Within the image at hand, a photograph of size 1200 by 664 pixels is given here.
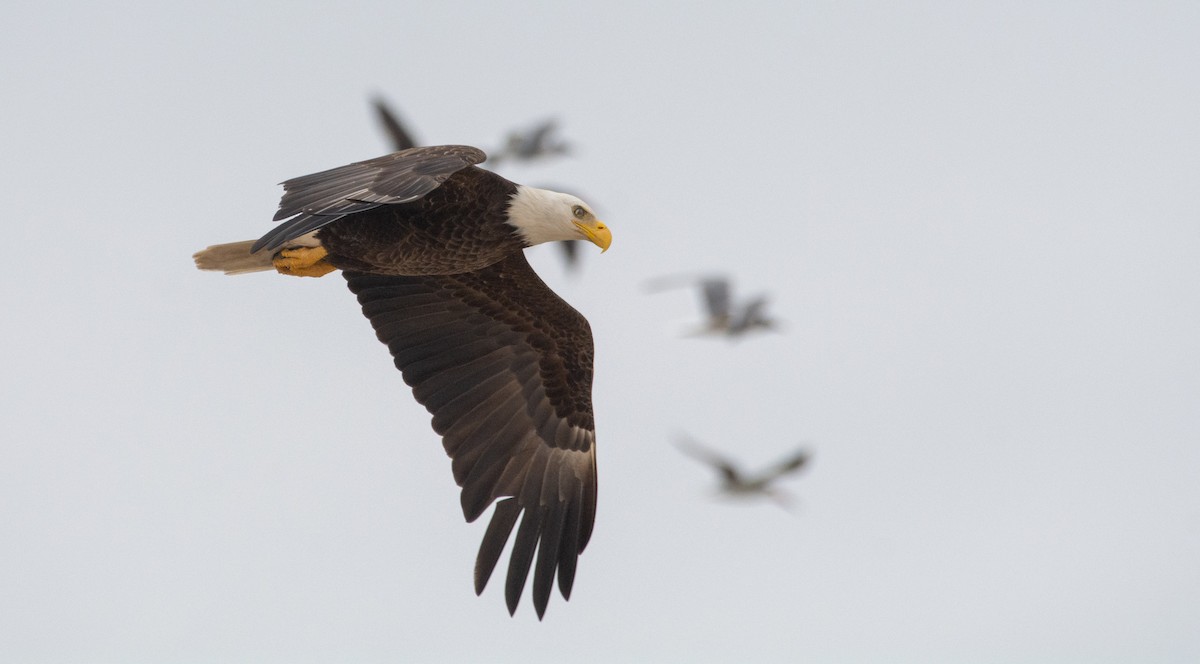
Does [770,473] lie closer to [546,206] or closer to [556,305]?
[556,305]

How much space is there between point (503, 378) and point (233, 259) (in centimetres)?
199

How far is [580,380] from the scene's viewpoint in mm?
12047

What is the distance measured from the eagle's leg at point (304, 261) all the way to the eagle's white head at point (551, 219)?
1.30 meters

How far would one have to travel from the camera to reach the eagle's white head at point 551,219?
34.7 feet

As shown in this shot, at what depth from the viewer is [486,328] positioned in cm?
1193

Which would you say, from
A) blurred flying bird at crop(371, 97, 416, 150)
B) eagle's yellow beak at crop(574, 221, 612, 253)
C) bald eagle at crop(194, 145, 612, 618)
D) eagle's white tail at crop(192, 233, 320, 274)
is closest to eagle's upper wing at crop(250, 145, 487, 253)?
bald eagle at crop(194, 145, 612, 618)

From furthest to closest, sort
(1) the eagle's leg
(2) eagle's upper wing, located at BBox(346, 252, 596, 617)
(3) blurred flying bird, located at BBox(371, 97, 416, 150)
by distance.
→ (3) blurred flying bird, located at BBox(371, 97, 416, 150), (2) eagle's upper wing, located at BBox(346, 252, 596, 617), (1) the eagle's leg

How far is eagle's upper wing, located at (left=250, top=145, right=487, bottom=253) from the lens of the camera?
928cm

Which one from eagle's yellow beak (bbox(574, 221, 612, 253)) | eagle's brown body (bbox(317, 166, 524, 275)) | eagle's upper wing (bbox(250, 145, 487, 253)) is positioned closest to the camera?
eagle's upper wing (bbox(250, 145, 487, 253))

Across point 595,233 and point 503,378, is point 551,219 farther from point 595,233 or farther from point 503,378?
point 503,378

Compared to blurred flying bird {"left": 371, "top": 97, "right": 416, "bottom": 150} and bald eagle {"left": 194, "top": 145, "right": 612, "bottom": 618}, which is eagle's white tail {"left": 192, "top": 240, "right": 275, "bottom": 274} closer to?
bald eagle {"left": 194, "top": 145, "right": 612, "bottom": 618}

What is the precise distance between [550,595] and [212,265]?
317 centimetres

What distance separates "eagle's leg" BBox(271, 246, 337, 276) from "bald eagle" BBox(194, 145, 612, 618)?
0.04 feet

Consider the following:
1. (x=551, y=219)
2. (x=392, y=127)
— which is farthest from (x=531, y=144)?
(x=551, y=219)
